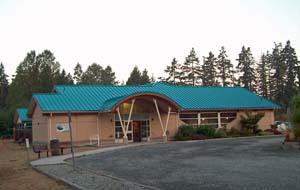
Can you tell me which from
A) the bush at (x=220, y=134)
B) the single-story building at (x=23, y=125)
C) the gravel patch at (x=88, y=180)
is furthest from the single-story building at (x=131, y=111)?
the gravel patch at (x=88, y=180)

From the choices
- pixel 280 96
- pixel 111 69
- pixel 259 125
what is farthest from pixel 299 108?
pixel 111 69

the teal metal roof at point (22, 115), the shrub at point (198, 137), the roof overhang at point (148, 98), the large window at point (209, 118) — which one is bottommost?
the shrub at point (198, 137)

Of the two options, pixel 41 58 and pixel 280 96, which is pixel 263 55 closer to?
pixel 280 96

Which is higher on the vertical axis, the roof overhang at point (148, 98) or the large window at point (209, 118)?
the roof overhang at point (148, 98)

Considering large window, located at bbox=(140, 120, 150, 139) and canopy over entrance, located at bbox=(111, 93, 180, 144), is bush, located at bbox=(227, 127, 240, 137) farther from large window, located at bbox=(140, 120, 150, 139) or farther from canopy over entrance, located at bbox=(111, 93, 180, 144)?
large window, located at bbox=(140, 120, 150, 139)

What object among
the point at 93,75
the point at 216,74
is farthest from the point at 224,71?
the point at 93,75

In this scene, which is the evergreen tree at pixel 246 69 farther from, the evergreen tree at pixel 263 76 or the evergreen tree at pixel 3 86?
the evergreen tree at pixel 3 86

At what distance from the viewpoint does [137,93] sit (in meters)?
34.1

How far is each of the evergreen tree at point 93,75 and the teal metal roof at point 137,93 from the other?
50.2m

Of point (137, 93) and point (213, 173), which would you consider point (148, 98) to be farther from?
point (213, 173)

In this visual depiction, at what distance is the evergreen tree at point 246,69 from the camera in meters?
84.1

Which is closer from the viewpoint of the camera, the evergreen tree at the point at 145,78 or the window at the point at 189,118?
the window at the point at 189,118

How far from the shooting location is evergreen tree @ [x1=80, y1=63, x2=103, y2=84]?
93625 mm

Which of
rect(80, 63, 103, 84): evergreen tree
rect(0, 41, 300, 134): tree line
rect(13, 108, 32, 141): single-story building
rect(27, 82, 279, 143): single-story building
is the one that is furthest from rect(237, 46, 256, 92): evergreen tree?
rect(13, 108, 32, 141): single-story building
